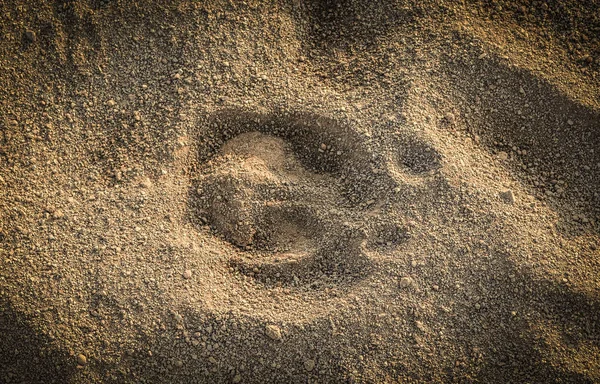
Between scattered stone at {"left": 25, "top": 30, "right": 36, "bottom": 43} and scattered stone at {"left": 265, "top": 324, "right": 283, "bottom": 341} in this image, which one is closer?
scattered stone at {"left": 265, "top": 324, "right": 283, "bottom": 341}

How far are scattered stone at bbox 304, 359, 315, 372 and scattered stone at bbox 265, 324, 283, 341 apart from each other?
4.8 inches

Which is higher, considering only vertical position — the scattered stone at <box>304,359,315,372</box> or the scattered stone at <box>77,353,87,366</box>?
the scattered stone at <box>304,359,315,372</box>

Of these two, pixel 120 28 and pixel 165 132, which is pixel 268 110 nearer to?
pixel 165 132

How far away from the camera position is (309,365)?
1.58 meters

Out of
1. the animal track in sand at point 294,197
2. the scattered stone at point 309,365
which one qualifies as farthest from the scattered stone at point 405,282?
the scattered stone at point 309,365

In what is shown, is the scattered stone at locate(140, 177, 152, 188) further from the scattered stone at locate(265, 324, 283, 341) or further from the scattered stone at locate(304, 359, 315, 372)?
the scattered stone at locate(304, 359, 315, 372)

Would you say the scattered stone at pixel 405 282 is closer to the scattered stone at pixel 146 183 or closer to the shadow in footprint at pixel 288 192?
the shadow in footprint at pixel 288 192

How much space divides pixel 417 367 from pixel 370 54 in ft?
3.87

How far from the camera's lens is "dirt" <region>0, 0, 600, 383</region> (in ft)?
5.24

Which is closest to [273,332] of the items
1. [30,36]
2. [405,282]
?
[405,282]

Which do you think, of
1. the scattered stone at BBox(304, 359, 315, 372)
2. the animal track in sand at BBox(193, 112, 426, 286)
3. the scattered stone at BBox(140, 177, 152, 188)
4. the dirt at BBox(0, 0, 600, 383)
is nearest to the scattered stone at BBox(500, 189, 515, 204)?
the dirt at BBox(0, 0, 600, 383)

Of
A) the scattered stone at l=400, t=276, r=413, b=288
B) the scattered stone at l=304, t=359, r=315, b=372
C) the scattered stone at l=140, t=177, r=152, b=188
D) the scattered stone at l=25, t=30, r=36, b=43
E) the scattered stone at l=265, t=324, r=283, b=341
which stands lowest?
the scattered stone at l=304, t=359, r=315, b=372

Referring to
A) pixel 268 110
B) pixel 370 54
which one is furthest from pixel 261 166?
pixel 370 54

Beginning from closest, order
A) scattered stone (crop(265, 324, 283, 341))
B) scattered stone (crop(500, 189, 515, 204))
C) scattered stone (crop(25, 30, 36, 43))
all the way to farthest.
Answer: scattered stone (crop(265, 324, 283, 341)) → scattered stone (crop(500, 189, 515, 204)) → scattered stone (crop(25, 30, 36, 43))
